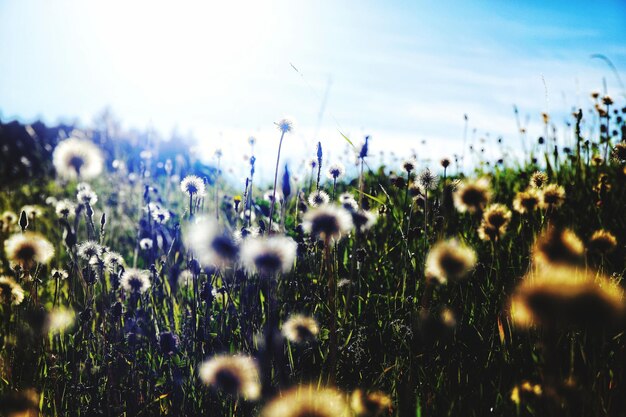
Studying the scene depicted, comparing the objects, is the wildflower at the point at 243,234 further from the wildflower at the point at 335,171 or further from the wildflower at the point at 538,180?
the wildflower at the point at 538,180

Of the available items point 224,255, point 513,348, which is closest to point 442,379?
point 513,348

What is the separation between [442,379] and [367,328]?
627 millimetres

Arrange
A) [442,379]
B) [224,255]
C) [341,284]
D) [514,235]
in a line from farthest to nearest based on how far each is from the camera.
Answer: [514,235]
[341,284]
[442,379]
[224,255]

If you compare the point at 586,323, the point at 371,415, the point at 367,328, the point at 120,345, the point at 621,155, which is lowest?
the point at 120,345

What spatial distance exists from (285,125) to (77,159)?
111cm

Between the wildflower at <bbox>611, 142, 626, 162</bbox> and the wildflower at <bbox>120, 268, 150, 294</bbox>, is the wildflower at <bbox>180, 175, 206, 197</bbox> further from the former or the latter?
the wildflower at <bbox>611, 142, 626, 162</bbox>

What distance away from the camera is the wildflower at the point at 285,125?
2.76 meters

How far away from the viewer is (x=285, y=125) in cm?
277

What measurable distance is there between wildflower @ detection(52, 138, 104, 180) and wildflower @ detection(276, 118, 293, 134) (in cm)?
99

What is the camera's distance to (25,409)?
1268 mm

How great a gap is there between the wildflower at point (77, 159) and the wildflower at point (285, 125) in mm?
988

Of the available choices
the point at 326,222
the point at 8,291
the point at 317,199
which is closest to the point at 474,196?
the point at 326,222

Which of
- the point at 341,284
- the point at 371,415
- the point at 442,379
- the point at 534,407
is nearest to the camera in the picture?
the point at 371,415

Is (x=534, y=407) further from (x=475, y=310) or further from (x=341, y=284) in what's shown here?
(x=341, y=284)
